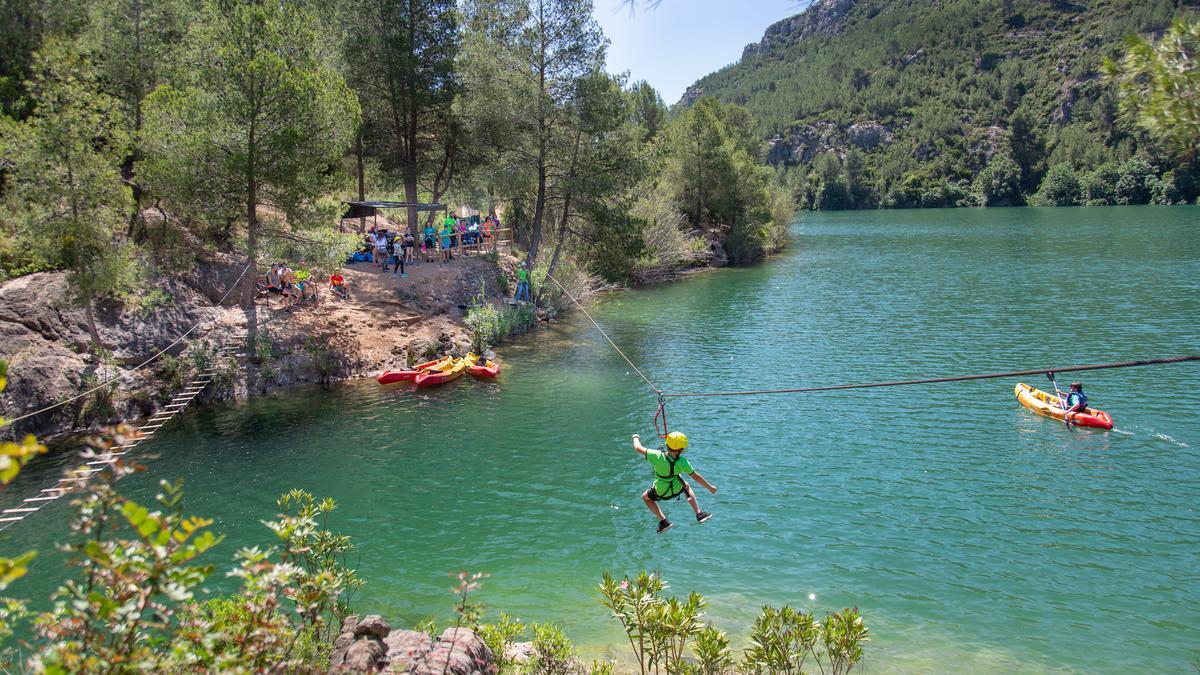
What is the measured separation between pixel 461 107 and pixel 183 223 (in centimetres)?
1227

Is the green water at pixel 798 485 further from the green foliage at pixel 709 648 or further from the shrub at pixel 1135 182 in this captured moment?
the shrub at pixel 1135 182

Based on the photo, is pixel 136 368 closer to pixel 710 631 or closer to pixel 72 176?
pixel 72 176

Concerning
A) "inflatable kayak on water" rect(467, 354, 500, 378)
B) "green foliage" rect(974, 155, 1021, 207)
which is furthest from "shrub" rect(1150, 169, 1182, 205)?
"inflatable kayak on water" rect(467, 354, 500, 378)

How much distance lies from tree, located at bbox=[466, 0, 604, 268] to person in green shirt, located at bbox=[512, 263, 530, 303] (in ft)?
16.7

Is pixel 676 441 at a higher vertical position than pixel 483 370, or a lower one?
higher

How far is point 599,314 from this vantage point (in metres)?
37.4

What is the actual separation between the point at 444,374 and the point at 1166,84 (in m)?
21.3

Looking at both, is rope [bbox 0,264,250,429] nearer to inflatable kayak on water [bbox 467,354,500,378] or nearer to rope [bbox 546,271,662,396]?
inflatable kayak on water [bbox 467,354,500,378]

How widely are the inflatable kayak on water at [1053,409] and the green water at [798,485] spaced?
1.12ft

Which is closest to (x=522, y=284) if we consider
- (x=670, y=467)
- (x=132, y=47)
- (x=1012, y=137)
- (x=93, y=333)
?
(x=93, y=333)

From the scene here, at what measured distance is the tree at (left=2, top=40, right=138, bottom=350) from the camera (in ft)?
64.3

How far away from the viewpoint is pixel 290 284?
2756 cm

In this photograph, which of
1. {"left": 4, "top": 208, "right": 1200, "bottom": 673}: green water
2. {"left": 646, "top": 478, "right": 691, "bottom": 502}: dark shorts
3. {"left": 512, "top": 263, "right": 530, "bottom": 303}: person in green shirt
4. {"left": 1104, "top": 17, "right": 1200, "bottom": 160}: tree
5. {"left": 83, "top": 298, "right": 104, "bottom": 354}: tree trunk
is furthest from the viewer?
{"left": 512, "top": 263, "right": 530, "bottom": 303}: person in green shirt

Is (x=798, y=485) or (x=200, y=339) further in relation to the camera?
(x=200, y=339)
